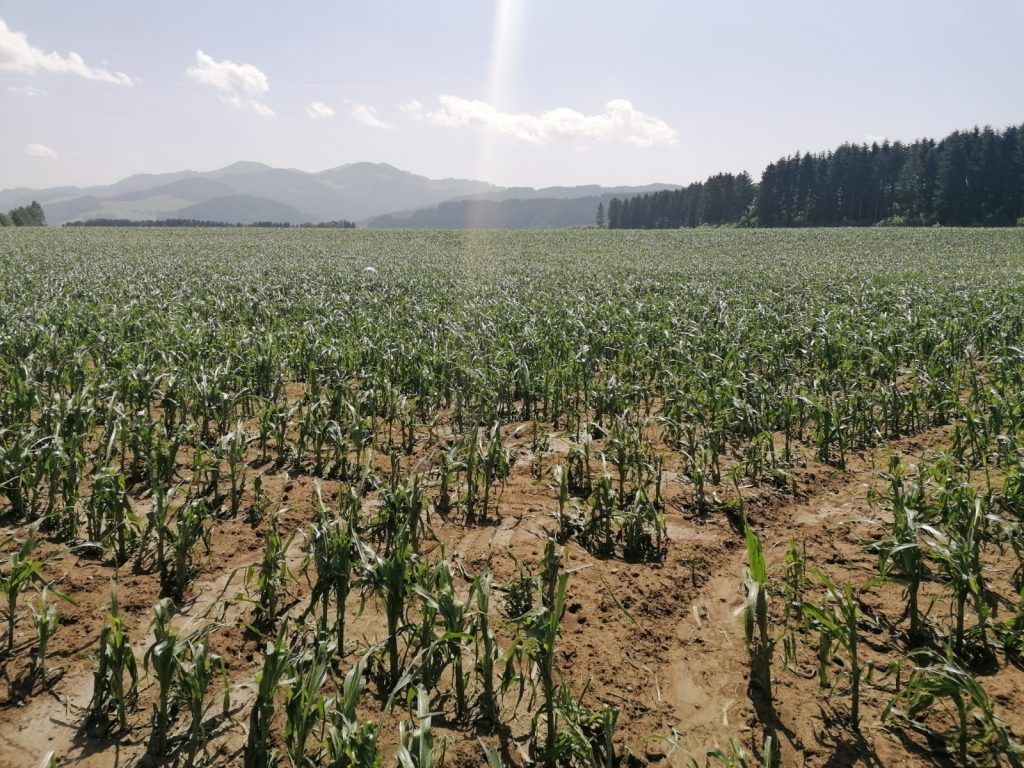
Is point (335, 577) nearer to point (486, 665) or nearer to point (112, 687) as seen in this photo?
point (486, 665)

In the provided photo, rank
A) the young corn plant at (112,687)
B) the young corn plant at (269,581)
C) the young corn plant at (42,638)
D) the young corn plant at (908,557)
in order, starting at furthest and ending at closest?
the young corn plant at (269,581) → the young corn plant at (908,557) → the young corn plant at (42,638) → the young corn plant at (112,687)

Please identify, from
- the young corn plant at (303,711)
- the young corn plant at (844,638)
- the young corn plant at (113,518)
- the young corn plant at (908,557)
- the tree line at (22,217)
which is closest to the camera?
the young corn plant at (303,711)

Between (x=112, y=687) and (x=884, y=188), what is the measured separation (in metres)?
117

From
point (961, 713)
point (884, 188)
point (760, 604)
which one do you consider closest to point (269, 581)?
point (760, 604)

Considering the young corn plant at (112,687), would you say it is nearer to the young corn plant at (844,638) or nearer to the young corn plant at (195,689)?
the young corn plant at (195,689)

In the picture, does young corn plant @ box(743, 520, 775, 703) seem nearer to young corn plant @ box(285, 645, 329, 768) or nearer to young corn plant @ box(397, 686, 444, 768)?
young corn plant @ box(397, 686, 444, 768)

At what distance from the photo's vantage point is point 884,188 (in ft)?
315

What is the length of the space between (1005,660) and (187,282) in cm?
2071

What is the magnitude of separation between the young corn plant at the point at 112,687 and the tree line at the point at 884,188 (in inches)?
3714

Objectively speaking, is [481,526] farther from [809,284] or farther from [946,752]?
[809,284]

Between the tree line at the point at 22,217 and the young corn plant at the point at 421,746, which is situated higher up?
the tree line at the point at 22,217

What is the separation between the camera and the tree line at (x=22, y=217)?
4177 inches

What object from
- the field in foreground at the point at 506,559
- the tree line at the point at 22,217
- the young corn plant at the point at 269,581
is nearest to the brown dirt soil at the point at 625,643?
the field in foreground at the point at 506,559

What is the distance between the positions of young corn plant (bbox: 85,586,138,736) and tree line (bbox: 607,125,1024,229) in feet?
310
